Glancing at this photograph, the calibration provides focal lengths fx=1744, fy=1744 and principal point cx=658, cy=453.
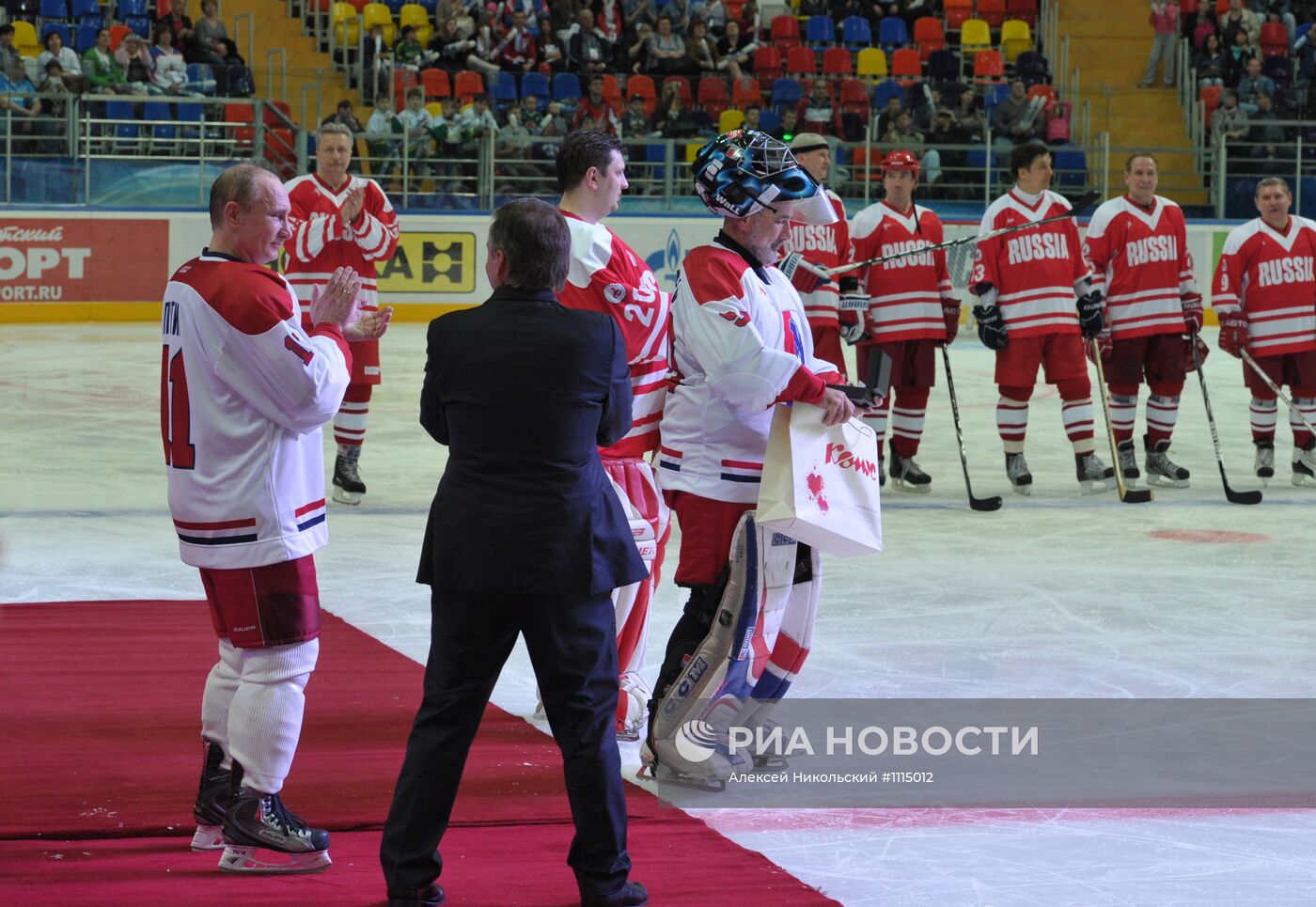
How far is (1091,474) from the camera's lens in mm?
8570

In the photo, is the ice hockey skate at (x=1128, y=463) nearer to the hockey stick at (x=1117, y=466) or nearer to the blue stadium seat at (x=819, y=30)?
the hockey stick at (x=1117, y=466)

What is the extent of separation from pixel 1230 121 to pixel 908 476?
10720 millimetres

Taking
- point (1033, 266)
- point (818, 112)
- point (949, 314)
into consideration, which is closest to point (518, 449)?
point (1033, 266)

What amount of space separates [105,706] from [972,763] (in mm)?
2219

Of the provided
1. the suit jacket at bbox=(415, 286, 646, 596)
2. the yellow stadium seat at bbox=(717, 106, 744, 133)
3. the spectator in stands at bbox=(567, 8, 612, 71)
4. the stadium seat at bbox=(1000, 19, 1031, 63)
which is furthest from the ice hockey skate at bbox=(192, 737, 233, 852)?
the stadium seat at bbox=(1000, 19, 1031, 63)

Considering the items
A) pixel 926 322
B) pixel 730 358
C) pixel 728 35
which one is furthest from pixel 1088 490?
pixel 728 35

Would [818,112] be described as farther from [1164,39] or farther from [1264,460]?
[1264,460]

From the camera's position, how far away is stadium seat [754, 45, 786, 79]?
1953 cm

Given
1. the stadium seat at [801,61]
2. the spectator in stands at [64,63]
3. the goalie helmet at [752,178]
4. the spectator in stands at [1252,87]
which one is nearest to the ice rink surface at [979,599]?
the goalie helmet at [752,178]

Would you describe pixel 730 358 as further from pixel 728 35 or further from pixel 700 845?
pixel 728 35

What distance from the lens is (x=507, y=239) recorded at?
10.1ft

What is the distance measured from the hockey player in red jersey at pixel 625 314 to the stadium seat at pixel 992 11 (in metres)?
17.7

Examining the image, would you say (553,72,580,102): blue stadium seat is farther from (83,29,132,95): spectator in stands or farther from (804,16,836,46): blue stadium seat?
(83,29,132,95): spectator in stands

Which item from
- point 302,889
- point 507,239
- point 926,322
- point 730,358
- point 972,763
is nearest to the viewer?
point 507,239
